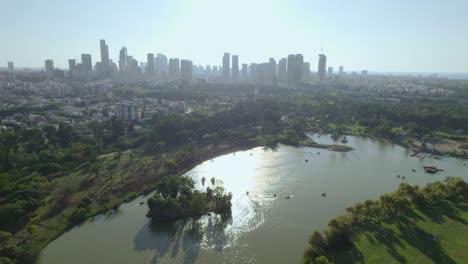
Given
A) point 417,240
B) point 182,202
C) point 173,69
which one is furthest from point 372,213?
point 173,69

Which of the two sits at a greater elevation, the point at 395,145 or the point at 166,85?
the point at 166,85

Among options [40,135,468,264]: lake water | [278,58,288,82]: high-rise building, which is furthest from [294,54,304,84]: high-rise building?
[40,135,468,264]: lake water

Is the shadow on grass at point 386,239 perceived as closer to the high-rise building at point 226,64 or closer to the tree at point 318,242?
the tree at point 318,242

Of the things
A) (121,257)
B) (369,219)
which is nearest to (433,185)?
(369,219)

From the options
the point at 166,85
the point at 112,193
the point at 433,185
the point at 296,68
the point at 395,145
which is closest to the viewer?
the point at 433,185

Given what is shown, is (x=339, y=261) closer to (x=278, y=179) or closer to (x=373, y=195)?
(x=373, y=195)
